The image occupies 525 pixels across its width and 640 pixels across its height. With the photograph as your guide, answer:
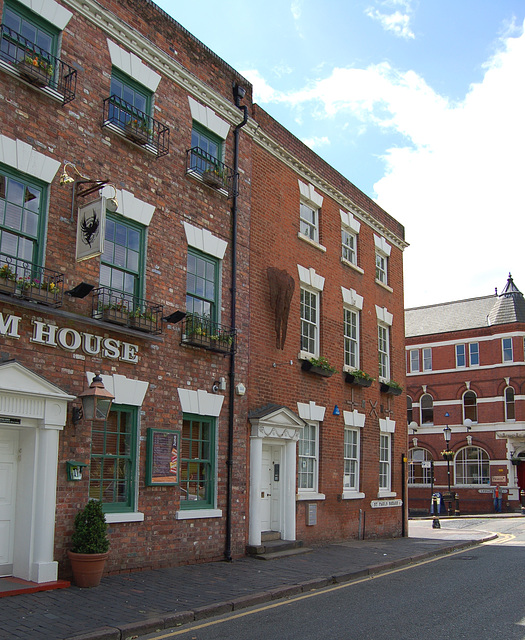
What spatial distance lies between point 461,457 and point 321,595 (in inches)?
1361

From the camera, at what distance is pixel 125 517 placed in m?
11.3

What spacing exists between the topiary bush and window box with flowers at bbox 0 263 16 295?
11.7ft

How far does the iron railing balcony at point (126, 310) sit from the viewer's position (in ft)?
36.7

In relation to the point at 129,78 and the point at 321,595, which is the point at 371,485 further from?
the point at 129,78

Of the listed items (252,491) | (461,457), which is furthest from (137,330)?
(461,457)

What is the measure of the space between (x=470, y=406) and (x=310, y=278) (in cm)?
2943

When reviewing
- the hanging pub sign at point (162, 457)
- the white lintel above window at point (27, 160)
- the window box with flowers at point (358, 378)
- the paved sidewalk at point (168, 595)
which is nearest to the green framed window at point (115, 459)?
the hanging pub sign at point (162, 457)

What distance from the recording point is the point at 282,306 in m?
16.0

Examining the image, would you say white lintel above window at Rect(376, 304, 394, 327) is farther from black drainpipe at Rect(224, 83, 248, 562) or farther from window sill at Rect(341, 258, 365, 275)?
black drainpipe at Rect(224, 83, 248, 562)

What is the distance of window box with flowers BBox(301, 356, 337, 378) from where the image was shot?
17.1m

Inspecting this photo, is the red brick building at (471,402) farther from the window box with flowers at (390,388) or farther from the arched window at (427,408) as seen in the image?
the window box with flowers at (390,388)

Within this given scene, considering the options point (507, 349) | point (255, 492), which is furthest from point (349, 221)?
point (507, 349)

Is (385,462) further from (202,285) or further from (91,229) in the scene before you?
(91,229)

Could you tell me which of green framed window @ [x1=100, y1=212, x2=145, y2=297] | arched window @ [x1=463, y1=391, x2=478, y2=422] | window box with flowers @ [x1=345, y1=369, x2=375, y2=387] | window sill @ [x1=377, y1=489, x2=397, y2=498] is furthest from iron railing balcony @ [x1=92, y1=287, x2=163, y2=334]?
arched window @ [x1=463, y1=391, x2=478, y2=422]
